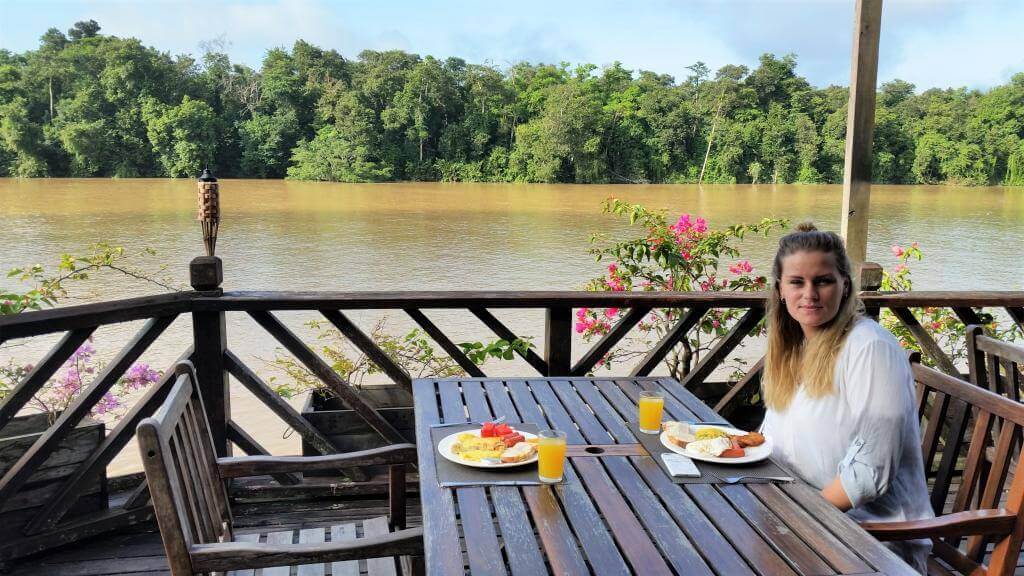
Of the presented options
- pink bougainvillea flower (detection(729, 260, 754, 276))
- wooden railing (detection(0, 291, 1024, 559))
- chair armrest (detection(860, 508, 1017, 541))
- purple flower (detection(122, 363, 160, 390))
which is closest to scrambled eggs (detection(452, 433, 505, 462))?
chair armrest (detection(860, 508, 1017, 541))

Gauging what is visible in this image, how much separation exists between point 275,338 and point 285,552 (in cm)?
139

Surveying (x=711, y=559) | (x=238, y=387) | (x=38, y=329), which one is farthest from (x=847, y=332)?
(x=238, y=387)

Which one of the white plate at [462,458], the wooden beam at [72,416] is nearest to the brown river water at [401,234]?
the wooden beam at [72,416]

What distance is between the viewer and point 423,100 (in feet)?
101

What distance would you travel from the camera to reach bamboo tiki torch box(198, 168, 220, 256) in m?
2.55

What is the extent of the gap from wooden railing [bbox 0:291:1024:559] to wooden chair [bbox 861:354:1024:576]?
109 cm

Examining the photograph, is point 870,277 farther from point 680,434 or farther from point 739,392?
point 680,434

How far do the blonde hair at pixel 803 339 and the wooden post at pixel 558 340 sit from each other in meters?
1.08

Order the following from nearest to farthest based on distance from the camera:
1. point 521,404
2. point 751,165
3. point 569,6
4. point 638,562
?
point 638,562
point 521,404
point 569,6
point 751,165

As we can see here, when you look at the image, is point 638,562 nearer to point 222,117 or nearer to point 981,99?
point 222,117

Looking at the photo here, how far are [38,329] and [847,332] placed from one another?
206cm

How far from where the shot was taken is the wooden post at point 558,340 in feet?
9.11

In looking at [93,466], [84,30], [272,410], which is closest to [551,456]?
[272,410]

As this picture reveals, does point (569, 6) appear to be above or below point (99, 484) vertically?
above
